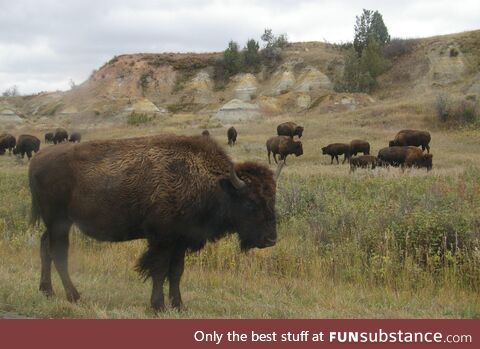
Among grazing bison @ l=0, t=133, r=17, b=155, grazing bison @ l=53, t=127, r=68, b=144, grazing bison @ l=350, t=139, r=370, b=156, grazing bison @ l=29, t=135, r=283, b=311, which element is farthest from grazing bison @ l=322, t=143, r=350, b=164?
grazing bison @ l=29, t=135, r=283, b=311

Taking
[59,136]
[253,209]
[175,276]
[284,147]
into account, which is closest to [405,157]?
[284,147]

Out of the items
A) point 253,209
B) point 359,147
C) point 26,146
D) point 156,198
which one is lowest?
point 359,147

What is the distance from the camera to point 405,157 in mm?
23844

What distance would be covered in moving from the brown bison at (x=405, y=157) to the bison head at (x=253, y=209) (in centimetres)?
1756

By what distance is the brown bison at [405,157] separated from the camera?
2281cm

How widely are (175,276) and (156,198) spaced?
1009 millimetres

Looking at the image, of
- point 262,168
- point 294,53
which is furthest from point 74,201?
point 294,53

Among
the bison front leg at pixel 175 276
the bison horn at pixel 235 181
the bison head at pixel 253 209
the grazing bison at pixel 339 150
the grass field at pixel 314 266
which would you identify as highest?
the bison horn at pixel 235 181

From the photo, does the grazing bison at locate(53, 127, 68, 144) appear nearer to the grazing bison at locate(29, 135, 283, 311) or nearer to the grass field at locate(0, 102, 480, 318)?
the grass field at locate(0, 102, 480, 318)

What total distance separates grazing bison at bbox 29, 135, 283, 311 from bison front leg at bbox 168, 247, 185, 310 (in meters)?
0.01

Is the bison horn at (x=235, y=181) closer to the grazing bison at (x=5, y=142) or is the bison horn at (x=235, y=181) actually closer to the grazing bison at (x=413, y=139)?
the grazing bison at (x=413, y=139)

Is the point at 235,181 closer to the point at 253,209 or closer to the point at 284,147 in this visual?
the point at 253,209

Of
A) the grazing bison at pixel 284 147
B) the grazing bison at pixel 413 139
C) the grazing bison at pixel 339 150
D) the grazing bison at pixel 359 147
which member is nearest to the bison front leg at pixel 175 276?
the grazing bison at pixel 284 147
